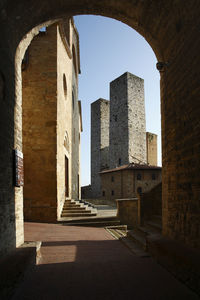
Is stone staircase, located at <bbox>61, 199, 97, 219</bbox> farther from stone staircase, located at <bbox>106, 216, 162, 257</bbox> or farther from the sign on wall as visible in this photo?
the sign on wall

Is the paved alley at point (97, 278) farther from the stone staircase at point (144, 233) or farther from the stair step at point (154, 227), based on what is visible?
the stair step at point (154, 227)

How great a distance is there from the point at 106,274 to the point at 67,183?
339 inches

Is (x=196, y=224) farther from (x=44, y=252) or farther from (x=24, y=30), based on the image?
(x=24, y=30)

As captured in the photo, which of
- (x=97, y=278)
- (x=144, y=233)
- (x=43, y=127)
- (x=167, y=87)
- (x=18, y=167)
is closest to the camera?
(x=97, y=278)

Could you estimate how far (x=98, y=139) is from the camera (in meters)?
31.6

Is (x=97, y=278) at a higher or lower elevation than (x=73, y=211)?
higher

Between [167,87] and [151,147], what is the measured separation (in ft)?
79.7

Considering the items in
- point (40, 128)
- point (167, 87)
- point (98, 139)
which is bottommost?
point (40, 128)

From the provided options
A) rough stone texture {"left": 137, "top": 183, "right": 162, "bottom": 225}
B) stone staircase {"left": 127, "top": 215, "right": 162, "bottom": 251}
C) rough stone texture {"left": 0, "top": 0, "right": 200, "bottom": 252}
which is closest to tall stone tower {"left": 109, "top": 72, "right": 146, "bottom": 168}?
rough stone texture {"left": 137, "top": 183, "right": 162, "bottom": 225}

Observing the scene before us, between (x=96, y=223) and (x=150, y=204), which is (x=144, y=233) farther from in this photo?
(x=96, y=223)

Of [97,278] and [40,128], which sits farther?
[40,128]

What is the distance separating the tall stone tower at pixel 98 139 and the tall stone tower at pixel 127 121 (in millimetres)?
5149

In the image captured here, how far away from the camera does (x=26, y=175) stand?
8766 mm

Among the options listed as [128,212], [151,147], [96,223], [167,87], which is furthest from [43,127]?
[151,147]
